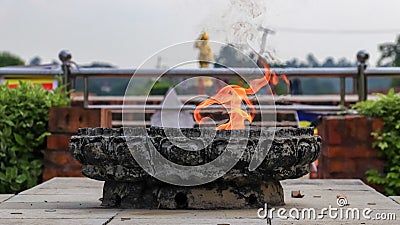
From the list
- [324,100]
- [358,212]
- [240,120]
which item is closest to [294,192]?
[240,120]

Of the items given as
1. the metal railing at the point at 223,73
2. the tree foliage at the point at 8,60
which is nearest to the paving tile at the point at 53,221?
the metal railing at the point at 223,73

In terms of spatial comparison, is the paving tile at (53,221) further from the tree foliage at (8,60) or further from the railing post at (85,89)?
the tree foliage at (8,60)

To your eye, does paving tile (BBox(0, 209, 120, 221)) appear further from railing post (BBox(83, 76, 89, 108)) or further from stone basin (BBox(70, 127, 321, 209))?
railing post (BBox(83, 76, 89, 108))

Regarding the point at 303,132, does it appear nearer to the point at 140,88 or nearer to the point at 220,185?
the point at 220,185

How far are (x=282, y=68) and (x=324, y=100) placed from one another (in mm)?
3915

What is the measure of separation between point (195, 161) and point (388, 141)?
2185 millimetres

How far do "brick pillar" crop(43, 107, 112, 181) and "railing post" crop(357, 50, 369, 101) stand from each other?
1.97 m

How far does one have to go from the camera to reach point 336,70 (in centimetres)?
597

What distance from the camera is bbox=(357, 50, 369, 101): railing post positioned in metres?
5.96

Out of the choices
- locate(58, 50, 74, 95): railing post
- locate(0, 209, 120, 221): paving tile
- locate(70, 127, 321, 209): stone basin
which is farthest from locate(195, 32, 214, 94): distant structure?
locate(58, 50, 74, 95): railing post

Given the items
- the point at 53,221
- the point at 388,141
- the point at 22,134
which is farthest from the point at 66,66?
the point at 53,221

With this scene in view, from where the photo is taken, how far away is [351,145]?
5.32 metres

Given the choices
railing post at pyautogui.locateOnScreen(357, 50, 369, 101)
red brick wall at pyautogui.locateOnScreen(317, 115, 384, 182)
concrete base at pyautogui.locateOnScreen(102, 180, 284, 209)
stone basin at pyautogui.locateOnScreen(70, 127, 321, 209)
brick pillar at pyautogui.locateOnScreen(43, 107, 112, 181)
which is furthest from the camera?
railing post at pyautogui.locateOnScreen(357, 50, 369, 101)

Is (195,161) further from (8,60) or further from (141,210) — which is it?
(8,60)
